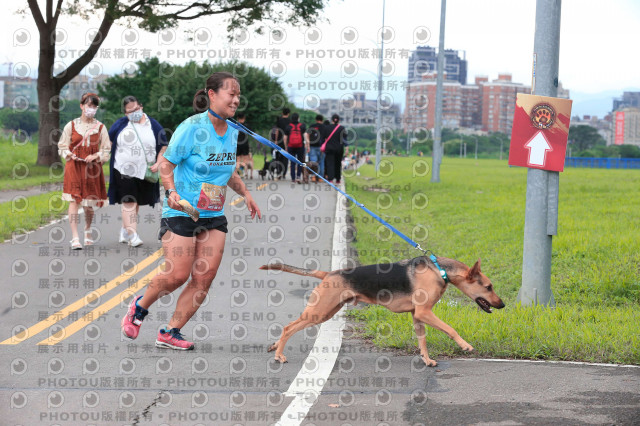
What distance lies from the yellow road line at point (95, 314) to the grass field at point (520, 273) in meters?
2.36

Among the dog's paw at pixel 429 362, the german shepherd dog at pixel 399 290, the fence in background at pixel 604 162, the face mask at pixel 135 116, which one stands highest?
the face mask at pixel 135 116

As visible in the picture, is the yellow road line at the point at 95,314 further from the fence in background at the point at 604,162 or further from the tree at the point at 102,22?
the fence in background at the point at 604,162

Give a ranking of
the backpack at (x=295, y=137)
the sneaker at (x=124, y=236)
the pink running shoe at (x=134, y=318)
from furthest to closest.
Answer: the backpack at (x=295, y=137) < the sneaker at (x=124, y=236) < the pink running shoe at (x=134, y=318)

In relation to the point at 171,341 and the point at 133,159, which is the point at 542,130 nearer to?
the point at 171,341

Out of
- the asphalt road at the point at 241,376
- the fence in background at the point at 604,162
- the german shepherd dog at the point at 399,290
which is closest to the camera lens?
the asphalt road at the point at 241,376

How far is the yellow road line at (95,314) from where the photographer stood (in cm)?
665

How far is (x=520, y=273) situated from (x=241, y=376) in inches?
209

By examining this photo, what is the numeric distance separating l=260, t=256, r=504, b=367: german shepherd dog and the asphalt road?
1.09 ft

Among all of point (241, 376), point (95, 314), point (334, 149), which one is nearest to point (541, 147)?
point (241, 376)

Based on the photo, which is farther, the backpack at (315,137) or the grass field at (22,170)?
the grass field at (22,170)

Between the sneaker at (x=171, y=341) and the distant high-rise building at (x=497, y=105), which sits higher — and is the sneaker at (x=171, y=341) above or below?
below

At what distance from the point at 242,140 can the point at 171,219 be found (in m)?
18.6

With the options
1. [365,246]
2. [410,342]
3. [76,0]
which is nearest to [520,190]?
[365,246]

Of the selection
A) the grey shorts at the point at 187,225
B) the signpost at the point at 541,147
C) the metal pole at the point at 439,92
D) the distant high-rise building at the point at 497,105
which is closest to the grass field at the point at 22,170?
the metal pole at the point at 439,92
